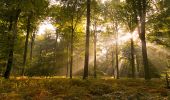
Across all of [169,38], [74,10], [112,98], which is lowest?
[112,98]

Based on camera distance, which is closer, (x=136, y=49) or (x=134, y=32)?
(x=134, y=32)

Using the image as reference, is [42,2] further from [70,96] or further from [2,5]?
[70,96]

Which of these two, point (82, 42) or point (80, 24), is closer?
point (80, 24)

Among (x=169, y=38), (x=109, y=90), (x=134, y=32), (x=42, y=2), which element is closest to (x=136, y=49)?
(x=134, y=32)

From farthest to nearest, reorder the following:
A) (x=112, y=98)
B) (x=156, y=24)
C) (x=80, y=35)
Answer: (x=80, y=35) < (x=156, y=24) < (x=112, y=98)

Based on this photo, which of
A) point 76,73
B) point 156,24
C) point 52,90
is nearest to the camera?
point 52,90

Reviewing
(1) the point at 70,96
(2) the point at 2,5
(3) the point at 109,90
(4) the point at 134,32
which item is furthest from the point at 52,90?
(4) the point at 134,32

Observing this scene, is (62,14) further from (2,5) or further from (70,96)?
(70,96)

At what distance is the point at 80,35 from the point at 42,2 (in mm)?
18619

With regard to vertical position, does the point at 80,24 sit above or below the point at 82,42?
above

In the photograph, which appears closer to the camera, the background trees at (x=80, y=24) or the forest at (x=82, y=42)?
the forest at (x=82, y=42)

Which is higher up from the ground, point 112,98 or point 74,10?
point 74,10

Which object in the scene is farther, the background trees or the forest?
the background trees

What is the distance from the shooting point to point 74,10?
32.9 metres
